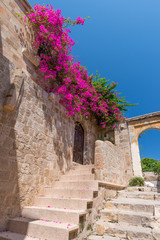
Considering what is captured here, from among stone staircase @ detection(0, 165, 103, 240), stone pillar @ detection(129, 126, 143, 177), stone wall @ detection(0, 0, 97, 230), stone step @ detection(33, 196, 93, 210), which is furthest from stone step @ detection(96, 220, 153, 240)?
stone pillar @ detection(129, 126, 143, 177)

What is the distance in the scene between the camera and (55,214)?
2.73 meters

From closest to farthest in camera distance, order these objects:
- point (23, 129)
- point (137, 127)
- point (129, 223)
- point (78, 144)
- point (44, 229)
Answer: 1. point (44, 229)
2. point (129, 223)
3. point (23, 129)
4. point (78, 144)
5. point (137, 127)

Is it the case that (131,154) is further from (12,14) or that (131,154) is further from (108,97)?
(12,14)

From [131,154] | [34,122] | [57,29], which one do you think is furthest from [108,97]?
[34,122]

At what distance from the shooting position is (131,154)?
812 centimetres

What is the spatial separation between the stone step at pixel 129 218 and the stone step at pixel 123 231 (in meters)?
0.08

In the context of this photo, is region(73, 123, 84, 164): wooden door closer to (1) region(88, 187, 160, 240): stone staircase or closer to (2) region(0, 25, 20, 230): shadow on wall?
(1) region(88, 187, 160, 240): stone staircase

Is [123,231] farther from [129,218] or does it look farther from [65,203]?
[65,203]

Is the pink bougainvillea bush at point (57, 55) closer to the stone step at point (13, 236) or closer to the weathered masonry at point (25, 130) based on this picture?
the weathered masonry at point (25, 130)

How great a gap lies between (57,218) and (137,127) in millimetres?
7189

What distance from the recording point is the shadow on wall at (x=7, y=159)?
2.88 m

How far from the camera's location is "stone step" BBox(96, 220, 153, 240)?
8.10ft

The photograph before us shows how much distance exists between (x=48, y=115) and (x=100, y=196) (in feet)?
9.19

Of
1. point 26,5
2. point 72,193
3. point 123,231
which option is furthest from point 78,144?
point 26,5
